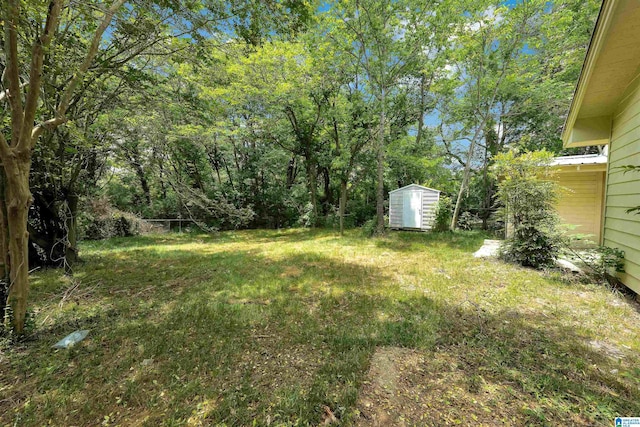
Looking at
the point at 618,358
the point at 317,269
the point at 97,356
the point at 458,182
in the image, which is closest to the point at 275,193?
the point at 317,269

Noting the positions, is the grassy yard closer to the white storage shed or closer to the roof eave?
the roof eave

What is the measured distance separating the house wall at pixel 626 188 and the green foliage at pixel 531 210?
28.2 inches

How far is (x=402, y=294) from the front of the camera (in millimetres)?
3725

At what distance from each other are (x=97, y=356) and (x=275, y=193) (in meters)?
11.4

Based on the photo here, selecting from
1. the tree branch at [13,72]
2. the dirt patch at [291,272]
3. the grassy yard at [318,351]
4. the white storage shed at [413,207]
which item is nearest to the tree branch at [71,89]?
the tree branch at [13,72]

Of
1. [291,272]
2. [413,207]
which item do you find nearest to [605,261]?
Answer: [291,272]

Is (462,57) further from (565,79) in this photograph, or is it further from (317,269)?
(317,269)

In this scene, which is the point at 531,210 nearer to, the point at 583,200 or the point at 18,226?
the point at 583,200

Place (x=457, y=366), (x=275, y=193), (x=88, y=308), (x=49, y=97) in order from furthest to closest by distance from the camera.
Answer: (x=275, y=193)
(x=88, y=308)
(x=49, y=97)
(x=457, y=366)

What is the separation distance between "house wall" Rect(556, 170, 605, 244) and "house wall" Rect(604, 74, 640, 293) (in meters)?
2.94

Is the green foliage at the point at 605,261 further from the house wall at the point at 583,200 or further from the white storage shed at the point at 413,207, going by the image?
the white storage shed at the point at 413,207

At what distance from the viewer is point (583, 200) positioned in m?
6.90

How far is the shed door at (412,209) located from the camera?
10406mm

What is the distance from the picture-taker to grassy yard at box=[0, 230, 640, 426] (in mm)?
1682
